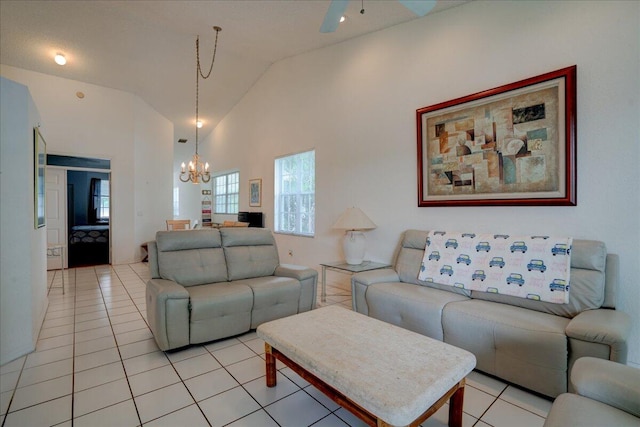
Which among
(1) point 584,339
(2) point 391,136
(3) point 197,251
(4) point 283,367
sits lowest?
(4) point 283,367

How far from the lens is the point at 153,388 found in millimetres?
1962

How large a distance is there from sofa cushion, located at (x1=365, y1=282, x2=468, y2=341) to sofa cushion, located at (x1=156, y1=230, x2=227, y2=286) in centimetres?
156

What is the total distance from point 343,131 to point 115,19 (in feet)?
11.5

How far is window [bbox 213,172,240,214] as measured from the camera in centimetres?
731

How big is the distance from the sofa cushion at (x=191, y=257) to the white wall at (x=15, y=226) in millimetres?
963

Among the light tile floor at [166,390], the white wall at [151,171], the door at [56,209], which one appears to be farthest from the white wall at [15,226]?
the white wall at [151,171]

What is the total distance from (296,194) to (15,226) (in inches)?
141

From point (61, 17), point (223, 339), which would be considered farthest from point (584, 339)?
point (61, 17)

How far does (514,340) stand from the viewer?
1.90 m

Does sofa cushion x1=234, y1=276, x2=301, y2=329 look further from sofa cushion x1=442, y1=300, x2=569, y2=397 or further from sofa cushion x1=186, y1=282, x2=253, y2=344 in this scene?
sofa cushion x1=442, y1=300, x2=569, y2=397

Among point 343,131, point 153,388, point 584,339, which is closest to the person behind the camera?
point 584,339

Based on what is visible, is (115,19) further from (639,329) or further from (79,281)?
(639,329)

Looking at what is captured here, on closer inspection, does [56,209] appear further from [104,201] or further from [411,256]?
[411,256]

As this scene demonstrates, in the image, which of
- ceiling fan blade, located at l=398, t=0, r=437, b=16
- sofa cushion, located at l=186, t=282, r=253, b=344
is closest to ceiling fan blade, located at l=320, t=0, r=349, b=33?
ceiling fan blade, located at l=398, t=0, r=437, b=16
